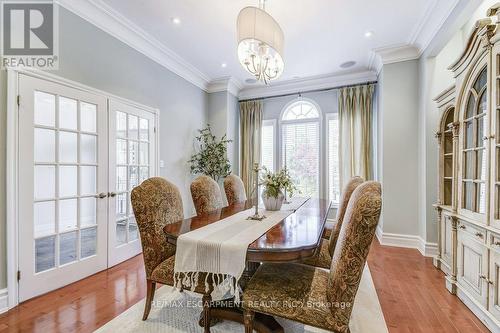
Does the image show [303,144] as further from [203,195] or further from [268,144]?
[203,195]

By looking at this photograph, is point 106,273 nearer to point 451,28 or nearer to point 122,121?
point 122,121

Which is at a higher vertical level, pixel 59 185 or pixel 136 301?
pixel 59 185

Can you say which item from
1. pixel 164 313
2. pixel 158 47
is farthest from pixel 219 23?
pixel 164 313

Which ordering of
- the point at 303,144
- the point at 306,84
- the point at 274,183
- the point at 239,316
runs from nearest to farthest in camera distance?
the point at 239,316
the point at 274,183
the point at 306,84
the point at 303,144

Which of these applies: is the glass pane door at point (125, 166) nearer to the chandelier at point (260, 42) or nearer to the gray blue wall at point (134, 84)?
the gray blue wall at point (134, 84)

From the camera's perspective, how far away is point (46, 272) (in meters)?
2.33

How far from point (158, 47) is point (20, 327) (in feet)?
11.6

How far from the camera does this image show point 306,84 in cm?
496

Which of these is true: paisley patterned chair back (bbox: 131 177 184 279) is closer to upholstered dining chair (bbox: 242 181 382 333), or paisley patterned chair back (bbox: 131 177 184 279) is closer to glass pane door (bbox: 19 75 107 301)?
upholstered dining chair (bbox: 242 181 382 333)

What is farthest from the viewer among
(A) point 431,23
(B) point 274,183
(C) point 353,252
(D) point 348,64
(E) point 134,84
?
(D) point 348,64

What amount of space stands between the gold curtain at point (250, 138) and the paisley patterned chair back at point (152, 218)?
339 centimetres

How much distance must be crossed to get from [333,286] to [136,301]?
6.11 feet

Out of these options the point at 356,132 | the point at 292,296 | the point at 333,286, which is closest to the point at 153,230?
the point at 292,296

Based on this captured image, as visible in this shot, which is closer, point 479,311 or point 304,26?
point 479,311
